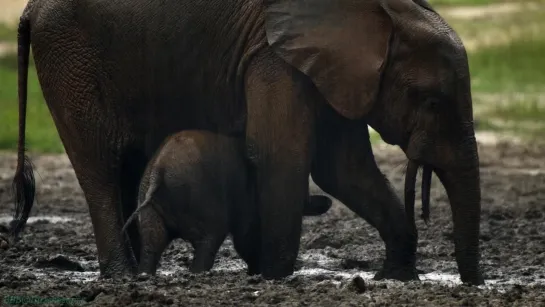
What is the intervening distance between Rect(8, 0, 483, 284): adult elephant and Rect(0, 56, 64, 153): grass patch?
23.9 ft

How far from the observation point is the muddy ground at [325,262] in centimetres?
823

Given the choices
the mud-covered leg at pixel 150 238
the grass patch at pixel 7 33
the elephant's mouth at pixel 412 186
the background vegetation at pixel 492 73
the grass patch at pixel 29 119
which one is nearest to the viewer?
the elephant's mouth at pixel 412 186

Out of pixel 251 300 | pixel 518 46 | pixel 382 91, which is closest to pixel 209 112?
pixel 382 91

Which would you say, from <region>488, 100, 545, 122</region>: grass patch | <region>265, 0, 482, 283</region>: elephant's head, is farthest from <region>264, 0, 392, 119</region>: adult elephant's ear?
<region>488, 100, 545, 122</region>: grass patch

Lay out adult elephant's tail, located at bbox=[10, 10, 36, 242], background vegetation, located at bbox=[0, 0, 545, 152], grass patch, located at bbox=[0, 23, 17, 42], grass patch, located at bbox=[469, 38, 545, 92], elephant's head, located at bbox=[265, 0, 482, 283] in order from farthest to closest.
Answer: grass patch, located at bbox=[0, 23, 17, 42] < grass patch, located at bbox=[469, 38, 545, 92] < background vegetation, located at bbox=[0, 0, 545, 152] < adult elephant's tail, located at bbox=[10, 10, 36, 242] < elephant's head, located at bbox=[265, 0, 482, 283]

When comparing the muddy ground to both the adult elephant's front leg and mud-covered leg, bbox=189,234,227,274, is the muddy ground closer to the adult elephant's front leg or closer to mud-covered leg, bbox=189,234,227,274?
Result: mud-covered leg, bbox=189,234,227,274

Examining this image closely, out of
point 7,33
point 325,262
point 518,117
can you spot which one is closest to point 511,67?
point 518,117

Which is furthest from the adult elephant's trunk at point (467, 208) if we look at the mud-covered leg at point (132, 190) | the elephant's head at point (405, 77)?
the mud-covered leg at point (132, 190)

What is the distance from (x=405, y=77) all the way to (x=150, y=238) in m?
1.73

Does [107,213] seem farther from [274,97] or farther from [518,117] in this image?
[518,117]

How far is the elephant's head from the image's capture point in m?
9.09

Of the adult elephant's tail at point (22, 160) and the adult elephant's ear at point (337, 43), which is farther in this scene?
the adult elephant's tail at point (22, 160)

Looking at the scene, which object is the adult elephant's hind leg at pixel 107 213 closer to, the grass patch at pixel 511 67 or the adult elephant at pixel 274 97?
the adult elephant at pixel 274 97

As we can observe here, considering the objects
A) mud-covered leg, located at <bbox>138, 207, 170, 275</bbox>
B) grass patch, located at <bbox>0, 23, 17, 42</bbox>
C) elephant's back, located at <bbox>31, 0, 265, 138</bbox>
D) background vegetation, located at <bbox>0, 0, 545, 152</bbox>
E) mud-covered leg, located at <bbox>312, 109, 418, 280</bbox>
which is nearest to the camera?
mud-covered leg, located at <bbox>138, 207, 170, 275</bbox>
